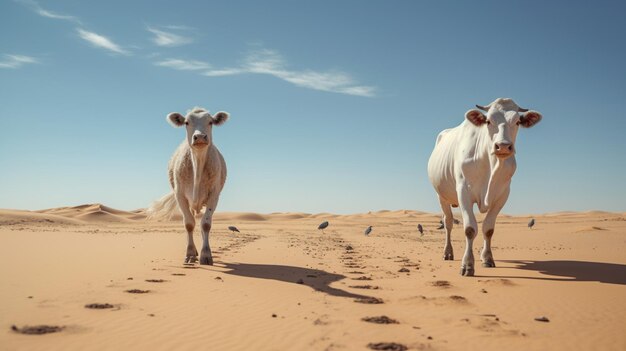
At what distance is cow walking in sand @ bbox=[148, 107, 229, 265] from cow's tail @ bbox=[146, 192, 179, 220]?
2.92m

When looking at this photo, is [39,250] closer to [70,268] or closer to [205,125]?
[70,268]

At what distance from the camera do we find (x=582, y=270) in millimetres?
8805

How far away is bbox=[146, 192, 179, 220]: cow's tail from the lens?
42.4 feet

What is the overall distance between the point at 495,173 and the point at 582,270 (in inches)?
112

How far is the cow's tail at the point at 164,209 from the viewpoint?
12.9 metres

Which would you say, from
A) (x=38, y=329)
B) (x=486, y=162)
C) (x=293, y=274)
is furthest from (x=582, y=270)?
(x=38, y=329)

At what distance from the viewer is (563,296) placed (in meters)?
6.12

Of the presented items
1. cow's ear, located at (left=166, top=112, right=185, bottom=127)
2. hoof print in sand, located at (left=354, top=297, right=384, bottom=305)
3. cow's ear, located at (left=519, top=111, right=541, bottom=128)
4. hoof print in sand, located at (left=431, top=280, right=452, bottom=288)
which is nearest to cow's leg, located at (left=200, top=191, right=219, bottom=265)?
cow's ear, located at (left=166, top=112, right=185, bottom=127)

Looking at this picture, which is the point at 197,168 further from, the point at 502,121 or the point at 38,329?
the point at 502,121

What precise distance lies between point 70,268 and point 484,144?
7974 millimetres

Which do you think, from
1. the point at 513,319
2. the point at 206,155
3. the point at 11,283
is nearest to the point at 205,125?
the point at 206,155

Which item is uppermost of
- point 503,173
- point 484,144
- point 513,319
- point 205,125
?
point 205,125

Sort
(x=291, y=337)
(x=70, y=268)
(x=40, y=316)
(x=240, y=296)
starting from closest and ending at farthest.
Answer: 1. (x=291, y=337)
2. (x=40, y=316)
3. (x=240, y=296)
4. (x=70, y=268)

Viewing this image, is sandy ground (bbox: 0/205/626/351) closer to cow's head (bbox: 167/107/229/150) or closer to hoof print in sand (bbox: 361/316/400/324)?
hoof print in sand (bbox: 361/316/400/324)
